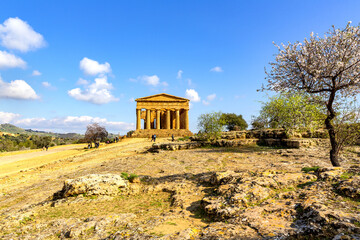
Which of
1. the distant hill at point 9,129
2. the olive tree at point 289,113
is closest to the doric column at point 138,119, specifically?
the olive tree at point 289,113

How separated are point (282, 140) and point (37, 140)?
62.4m

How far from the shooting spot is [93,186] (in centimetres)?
766

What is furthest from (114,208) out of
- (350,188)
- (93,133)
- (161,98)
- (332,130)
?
(161,98)

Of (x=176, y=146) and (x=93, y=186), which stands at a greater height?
(x=176, y=146)

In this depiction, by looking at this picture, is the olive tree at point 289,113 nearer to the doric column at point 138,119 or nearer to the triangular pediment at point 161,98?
the triangular pediment at point 161,98

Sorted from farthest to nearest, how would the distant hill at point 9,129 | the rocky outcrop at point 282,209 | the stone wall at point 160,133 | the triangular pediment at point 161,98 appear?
the distant hill at point 9,129
the triangular pediment at point 161,98
the stone wall at point 160,133
the rocky outcrop at point 282,209

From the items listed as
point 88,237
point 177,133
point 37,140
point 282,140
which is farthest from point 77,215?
point 37,140

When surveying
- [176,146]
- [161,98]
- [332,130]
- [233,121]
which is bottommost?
[176,146]

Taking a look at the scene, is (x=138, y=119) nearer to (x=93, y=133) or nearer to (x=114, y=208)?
(x=93, y=133)

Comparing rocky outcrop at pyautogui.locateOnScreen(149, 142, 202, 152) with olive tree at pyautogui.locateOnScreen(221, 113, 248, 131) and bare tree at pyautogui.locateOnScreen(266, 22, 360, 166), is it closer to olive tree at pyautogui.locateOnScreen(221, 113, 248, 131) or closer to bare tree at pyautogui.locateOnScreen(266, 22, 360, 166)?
bare tree at pyautogui.locateOnScreen(266, 22, 360, 166)

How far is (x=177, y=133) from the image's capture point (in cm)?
4759

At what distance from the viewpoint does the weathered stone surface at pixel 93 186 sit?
749cm

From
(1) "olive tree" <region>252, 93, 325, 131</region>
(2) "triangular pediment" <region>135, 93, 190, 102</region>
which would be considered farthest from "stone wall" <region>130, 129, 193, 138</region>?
(1) "olive tree" <region>252, 93, 325, 131</region>

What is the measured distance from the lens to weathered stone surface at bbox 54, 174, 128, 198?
7.49 metres
